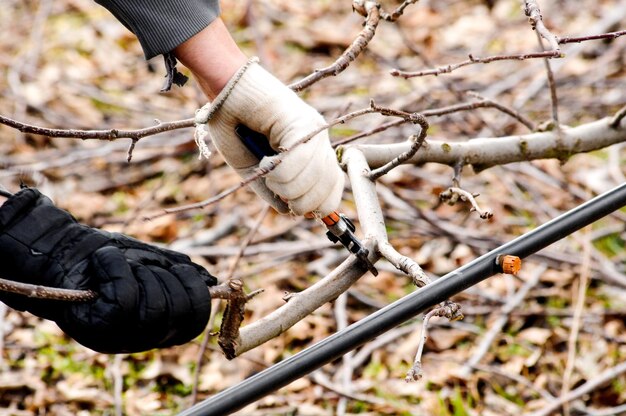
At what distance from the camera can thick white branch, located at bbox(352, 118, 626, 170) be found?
2.10 metres

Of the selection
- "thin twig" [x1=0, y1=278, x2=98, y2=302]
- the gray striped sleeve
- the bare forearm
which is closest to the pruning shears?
the bare forearm

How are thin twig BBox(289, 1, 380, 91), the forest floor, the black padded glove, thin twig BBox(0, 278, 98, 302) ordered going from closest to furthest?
thin twig BBox(0, 278, 98, 302), the black padded glove, thin twig BBox(289, 1, 380, 91), the forest floor

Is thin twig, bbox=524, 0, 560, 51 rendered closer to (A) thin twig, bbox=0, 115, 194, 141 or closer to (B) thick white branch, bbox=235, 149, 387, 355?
(B) thick white branch, bbox=235, 149, 387, 355

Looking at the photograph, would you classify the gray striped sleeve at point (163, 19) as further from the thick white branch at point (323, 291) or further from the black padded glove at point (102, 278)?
the thick white branch at point (323, 291)

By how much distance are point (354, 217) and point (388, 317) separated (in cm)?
210

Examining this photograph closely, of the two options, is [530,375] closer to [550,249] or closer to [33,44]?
[550,249]

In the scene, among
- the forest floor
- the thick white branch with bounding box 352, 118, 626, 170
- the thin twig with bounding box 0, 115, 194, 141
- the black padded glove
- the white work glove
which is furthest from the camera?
the forest floor

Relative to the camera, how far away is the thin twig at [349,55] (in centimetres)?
190

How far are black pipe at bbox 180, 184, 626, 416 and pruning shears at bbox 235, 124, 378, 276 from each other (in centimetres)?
32

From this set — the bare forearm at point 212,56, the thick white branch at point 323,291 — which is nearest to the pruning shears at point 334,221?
the thick white branch at point 323,291

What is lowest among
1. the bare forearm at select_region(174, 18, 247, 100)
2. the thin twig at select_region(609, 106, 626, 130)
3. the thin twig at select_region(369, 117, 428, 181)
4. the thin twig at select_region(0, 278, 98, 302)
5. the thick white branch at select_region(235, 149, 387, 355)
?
the thin twig at select_region(0, 278, 98, 302)

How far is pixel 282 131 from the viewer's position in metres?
1.71

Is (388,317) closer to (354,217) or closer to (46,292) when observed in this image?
(46,292)

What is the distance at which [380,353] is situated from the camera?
297cm
